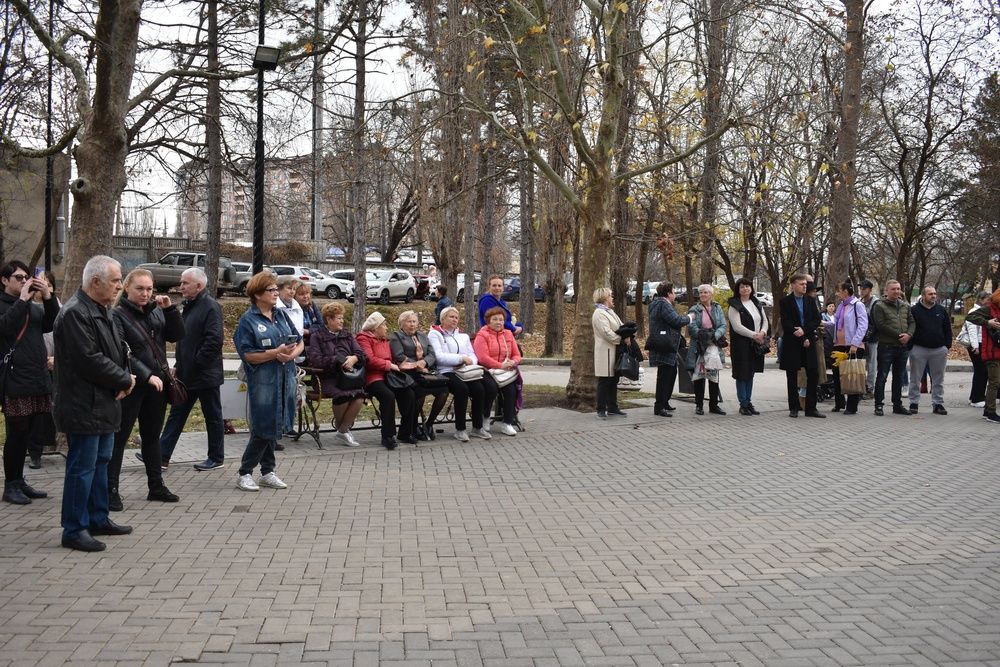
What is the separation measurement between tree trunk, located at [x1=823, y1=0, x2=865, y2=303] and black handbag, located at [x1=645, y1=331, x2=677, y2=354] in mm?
5444

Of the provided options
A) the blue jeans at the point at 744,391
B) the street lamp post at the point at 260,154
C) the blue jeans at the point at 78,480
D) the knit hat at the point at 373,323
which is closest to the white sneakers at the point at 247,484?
the blue jeans at the point at 78,480

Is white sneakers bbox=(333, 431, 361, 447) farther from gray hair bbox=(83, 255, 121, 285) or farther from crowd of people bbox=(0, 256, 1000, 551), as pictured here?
gray hair bbox=(83, 255, 121, 285)

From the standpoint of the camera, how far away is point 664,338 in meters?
13.7

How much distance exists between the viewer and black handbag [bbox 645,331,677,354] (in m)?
13.7

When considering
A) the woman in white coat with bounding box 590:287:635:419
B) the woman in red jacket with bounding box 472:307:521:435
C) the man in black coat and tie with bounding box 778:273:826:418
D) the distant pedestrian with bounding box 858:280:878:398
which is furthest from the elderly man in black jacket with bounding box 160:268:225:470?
the distant pedestrian with bounding box 858:280:878:398

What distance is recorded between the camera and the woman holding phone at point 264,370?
8.23 meters

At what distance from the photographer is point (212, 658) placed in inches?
179

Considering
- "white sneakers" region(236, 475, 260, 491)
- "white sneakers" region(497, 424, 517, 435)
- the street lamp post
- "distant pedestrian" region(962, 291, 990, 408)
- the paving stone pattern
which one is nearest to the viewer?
the paving stone pattern

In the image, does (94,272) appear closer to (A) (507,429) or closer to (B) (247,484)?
(B) (247,484)

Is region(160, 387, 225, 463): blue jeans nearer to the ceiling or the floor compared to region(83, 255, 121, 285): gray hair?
nearer to the floor

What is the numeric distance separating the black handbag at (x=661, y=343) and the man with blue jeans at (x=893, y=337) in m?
3.47

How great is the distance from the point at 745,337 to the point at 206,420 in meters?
8.09

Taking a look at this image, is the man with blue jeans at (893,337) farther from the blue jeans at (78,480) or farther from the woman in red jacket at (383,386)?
the blue jeans at (78,480)

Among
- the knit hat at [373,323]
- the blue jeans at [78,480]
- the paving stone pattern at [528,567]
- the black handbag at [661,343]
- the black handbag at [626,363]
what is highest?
the knit hat at [373,323]
